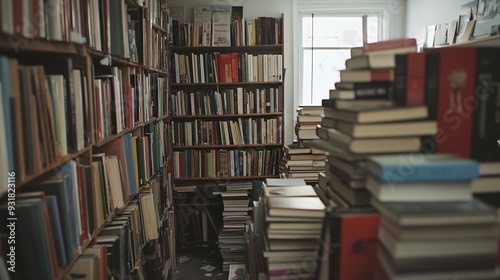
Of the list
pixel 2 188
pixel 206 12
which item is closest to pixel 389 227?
pixel 2 188

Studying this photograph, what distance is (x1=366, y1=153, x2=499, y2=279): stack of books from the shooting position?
87 cm

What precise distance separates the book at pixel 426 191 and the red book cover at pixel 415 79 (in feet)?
0.88

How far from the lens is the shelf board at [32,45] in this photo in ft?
3.40

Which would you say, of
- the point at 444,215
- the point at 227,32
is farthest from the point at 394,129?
the point at 227,32

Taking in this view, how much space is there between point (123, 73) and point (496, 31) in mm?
2287

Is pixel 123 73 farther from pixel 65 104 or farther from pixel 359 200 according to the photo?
pixel 359 200

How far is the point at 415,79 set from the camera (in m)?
1.09

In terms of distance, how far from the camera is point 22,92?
1.03 metres

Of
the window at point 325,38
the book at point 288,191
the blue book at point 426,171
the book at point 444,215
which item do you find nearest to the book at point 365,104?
the blue book at point 426,171

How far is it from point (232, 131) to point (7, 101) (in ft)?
9.12

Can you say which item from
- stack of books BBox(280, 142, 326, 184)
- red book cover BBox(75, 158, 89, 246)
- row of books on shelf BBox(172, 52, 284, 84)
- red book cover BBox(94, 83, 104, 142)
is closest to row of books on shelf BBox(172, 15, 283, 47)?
row of books on shelf BBox(172, 52, 284, 84)

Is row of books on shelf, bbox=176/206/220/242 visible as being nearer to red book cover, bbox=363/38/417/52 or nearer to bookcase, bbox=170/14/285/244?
bookcase, bbox=170/14/285/244

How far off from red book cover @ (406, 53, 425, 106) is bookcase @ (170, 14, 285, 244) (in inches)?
101

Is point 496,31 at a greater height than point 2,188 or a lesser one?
greater
